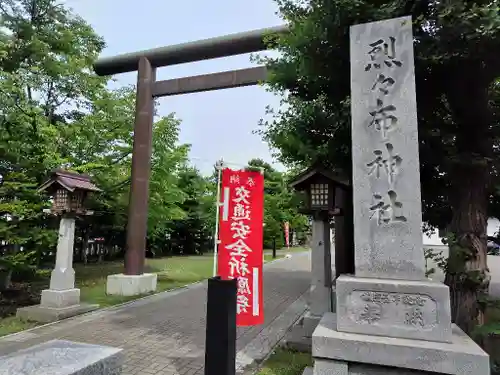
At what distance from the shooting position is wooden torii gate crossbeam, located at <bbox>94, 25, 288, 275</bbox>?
10.7 meters

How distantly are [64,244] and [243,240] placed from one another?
6673mm

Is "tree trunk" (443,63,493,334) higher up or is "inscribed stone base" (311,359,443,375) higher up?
"tree trunk" (443,63,493,334)

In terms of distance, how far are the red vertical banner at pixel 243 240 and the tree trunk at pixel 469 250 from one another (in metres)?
3.11

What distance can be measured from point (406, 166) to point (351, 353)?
86.8 inches

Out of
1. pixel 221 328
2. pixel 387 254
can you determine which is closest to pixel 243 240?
pixel 221 328

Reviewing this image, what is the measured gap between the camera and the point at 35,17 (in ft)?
38.6

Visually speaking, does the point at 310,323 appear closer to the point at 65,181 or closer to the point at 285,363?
the point at 285,363

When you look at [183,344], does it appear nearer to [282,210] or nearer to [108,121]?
[108,121]

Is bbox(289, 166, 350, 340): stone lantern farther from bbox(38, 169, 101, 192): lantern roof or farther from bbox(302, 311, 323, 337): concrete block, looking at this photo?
bbox(38, 169, 101, 192): lantern roof

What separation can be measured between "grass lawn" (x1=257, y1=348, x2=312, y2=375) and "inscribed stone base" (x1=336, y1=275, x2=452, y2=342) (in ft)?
6.88

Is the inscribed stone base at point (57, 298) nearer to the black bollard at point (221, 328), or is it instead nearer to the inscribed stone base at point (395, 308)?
the black bollard at point (221, 328)

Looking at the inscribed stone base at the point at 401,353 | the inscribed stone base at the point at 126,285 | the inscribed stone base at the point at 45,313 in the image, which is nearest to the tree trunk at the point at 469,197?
the inscribed stone base at the point at 401,353

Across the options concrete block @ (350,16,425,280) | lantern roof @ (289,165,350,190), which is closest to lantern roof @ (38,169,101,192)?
lantern roof @ (289,165,350,190)

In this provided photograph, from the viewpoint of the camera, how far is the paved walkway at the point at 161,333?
5.96m
